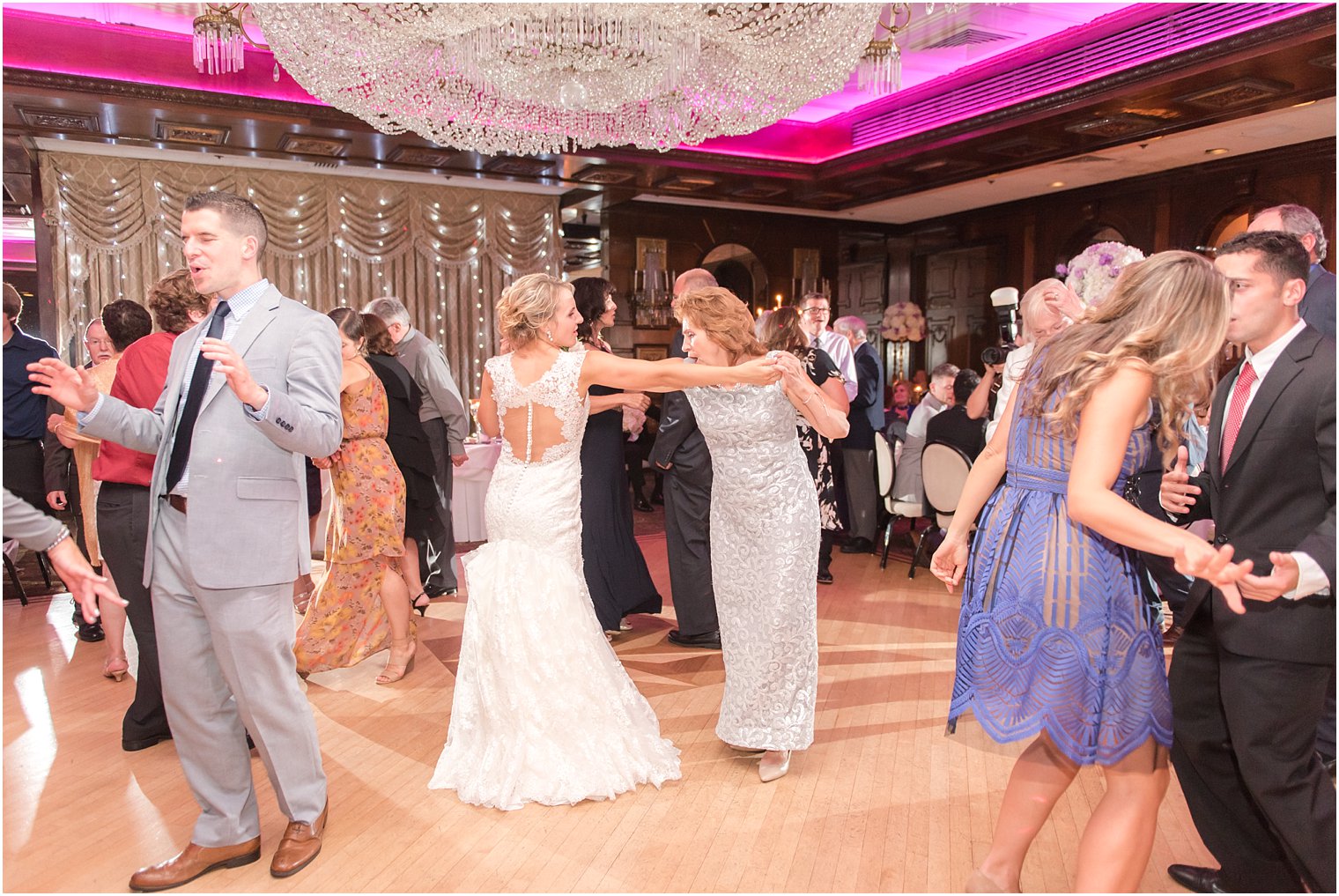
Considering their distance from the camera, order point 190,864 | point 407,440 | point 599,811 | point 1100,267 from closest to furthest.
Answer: point 190,864, point 599,811, point 1100,267, point 407,440

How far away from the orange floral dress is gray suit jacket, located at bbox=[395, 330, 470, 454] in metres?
1.14

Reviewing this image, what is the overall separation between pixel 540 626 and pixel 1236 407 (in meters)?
2.03

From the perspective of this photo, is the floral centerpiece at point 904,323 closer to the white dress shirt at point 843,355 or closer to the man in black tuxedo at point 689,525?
the white dress shirt at point 843,355

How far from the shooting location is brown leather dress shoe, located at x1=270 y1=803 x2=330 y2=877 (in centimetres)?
258

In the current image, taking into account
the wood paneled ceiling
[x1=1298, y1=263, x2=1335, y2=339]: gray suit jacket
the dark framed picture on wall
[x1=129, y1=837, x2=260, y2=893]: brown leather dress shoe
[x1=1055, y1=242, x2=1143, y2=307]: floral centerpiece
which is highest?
the wood paneled ceiling

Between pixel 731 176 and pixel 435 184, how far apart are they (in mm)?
2746

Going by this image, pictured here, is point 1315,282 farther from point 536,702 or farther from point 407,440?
point 407,440

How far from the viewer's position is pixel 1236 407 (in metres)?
2.29

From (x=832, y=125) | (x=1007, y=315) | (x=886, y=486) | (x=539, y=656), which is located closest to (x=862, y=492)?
(x=886, y=486)

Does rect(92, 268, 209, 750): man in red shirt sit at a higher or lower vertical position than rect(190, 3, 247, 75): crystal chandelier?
lower

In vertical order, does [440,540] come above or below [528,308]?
below

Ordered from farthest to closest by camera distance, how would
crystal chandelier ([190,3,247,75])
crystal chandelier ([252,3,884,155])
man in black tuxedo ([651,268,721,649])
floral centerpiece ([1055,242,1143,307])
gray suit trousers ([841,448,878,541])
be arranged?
gray suit trousers ([841,448,878,541])
man in black tuxedo ([651,268,721,649])
floral centerpiece ([1055,242,1143,307])
crystal chandelier ([190,3,247,75])
crystal chandelier ([252,3,884,155])

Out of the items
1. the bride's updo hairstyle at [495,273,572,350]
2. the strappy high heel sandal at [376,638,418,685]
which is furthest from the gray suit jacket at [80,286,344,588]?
the strappy high heel sandal at [376,638,418,685]

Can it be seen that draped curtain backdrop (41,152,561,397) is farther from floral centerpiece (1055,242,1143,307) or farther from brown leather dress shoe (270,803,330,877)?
brown leather dress shoe (270,803,330,877)
